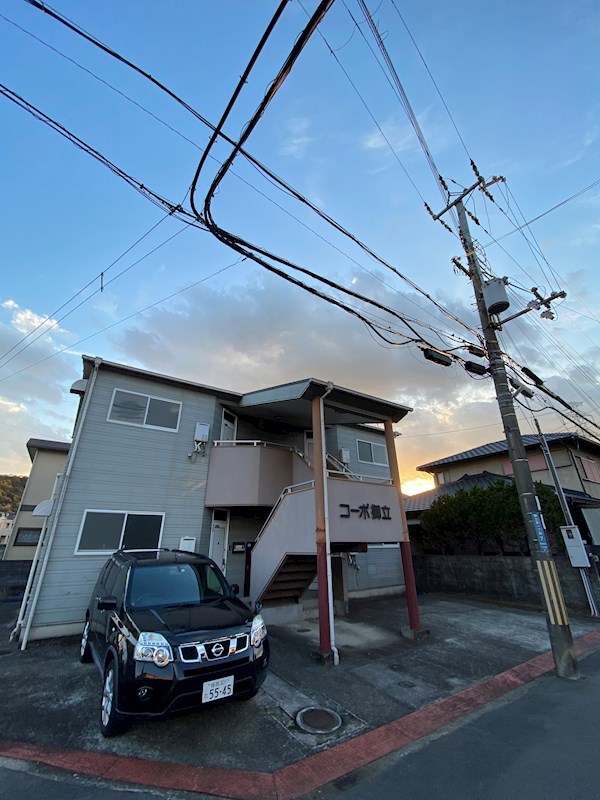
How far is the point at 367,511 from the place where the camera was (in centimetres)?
771

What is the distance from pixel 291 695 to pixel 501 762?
2643 millimetres

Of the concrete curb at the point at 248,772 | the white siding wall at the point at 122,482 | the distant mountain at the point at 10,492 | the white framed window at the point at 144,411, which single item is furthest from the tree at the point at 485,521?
the distant mountain at the point at 10,492

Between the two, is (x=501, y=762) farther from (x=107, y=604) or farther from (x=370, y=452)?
(x=370, y=452)

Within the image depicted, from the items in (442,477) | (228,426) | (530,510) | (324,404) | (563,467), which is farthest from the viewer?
(442,477)

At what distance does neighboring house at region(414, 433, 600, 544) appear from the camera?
42.0ft

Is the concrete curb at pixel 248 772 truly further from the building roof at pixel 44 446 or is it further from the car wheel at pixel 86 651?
the building roof at pixel 44 446

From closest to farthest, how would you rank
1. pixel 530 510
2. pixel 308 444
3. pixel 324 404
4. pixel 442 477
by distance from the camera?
pixel 530 510
pixel 324 404
pixel 308 444
pixel 442 477

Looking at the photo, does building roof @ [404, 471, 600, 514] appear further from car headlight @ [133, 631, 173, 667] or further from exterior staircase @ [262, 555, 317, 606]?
car headlight @ [133, 631, 173, 667]

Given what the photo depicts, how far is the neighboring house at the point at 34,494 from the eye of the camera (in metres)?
16.7

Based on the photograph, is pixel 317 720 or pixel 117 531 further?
pixel 117 531

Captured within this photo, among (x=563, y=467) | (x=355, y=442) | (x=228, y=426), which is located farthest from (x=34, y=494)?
(x=563, y=467)

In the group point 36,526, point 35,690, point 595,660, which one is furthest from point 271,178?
point 36,526

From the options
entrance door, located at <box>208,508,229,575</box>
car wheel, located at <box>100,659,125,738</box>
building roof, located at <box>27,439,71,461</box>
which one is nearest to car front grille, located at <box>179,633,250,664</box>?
car wheel, located at <box>100,659,125,738</box>

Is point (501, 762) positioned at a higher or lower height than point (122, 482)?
lower
